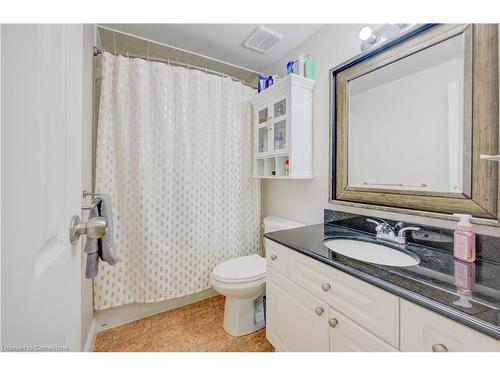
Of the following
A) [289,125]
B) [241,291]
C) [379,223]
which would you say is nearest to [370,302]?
[379,223]

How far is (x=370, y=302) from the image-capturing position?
71 cm

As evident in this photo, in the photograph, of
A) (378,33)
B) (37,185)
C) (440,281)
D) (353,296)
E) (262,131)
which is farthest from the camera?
(262,131)

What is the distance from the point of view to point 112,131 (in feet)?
4.79

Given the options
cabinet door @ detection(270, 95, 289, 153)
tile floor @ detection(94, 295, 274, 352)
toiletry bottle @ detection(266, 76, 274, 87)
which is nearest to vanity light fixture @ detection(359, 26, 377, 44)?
cabinet door @ detection(270, 95, 289, 153)

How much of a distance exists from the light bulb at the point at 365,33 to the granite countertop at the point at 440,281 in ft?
3.80

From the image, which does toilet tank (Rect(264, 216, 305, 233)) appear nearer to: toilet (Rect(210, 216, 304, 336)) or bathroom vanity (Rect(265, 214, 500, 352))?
toilet (Rect(210, 216, 304, 336))

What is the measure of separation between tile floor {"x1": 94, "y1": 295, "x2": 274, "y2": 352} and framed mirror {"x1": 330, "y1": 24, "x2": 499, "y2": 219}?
3.79 ft

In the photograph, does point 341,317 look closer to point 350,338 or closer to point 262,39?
point 350,338

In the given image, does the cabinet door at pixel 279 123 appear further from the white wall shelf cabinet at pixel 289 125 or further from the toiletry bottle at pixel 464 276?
the toiletry bottle at pixel 464 276

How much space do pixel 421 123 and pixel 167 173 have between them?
5.30 ft

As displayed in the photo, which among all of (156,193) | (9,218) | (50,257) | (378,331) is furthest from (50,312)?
(156,193)

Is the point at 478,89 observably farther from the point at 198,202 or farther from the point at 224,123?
the point at 198,202

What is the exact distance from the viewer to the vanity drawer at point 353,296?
0.65 meters

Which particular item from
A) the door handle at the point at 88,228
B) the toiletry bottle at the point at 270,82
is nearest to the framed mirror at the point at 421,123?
the toiletry bottle at the point at 270,82
